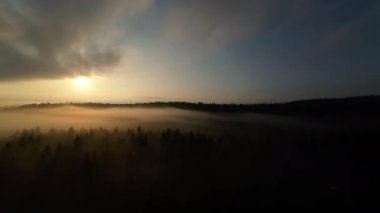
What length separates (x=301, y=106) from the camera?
75688 millimetres

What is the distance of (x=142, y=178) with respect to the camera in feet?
53.9

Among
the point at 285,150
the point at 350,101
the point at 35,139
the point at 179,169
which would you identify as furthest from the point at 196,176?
the point at 350,101

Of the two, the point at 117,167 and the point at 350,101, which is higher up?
the point at 350,101

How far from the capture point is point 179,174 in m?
17.2

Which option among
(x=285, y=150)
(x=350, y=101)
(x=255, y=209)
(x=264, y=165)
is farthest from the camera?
(x=350, y=101)

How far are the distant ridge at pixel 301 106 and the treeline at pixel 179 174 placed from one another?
43.4 m

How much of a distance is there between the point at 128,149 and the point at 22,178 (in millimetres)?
8236

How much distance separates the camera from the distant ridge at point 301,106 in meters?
66.6

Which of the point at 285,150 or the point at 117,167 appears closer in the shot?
the point at 117,167

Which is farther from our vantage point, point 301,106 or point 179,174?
point 301,106

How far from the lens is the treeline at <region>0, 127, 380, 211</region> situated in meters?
14.0

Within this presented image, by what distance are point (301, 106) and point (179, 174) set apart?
2577 inches

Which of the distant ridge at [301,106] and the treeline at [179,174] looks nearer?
the treeline at [179,174]

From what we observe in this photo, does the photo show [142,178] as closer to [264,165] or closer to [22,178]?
[22,178]
